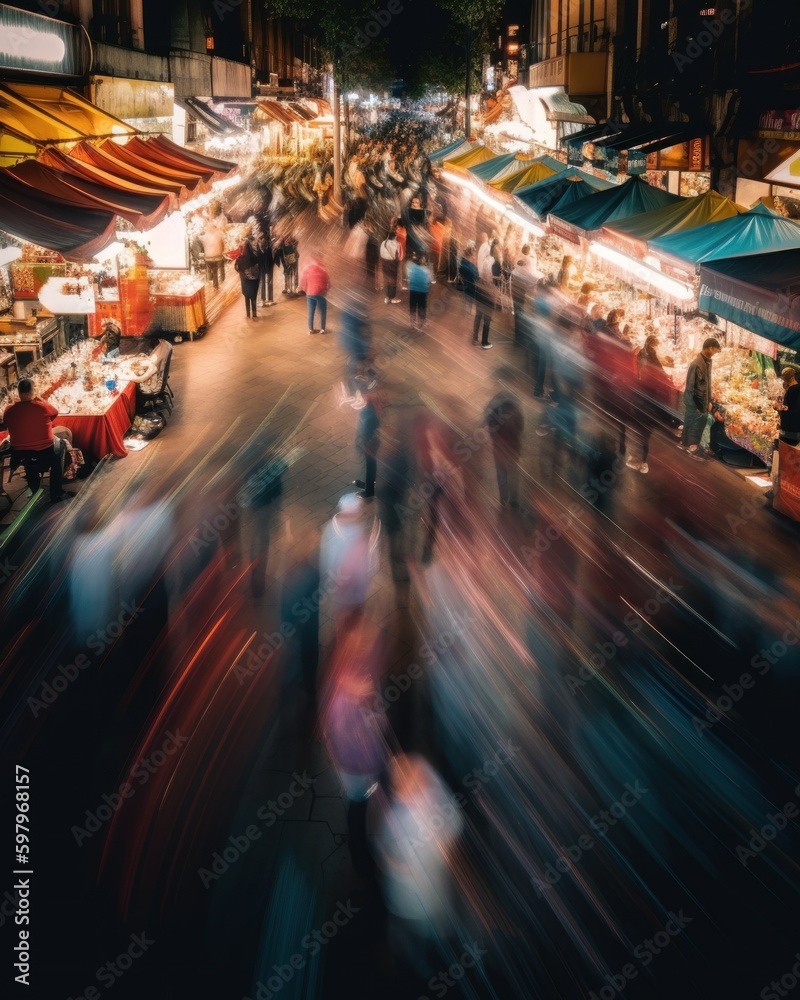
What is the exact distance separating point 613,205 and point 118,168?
7.81 metres

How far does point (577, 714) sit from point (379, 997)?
2.74 meters

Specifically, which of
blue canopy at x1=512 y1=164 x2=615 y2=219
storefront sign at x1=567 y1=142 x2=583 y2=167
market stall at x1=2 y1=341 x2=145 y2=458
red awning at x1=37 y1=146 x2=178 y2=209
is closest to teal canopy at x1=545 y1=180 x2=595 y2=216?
blue canopy at x1=512 y1=164 x2=615 y2=219

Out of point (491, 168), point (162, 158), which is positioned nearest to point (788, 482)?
point (162, 158)

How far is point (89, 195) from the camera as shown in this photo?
10664mm

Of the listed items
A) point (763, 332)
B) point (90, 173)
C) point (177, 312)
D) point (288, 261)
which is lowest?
point (177, 312)

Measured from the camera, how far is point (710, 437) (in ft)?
36.7

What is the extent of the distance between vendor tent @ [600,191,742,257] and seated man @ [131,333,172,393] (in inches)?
268

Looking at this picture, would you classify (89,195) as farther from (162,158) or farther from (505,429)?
Answer: (505,429)

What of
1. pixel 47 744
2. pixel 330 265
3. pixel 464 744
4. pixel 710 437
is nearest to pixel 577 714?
pixel 464 744

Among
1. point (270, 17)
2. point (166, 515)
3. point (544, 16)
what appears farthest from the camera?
point (270, 17)

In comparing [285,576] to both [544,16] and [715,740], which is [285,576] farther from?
[544,16]

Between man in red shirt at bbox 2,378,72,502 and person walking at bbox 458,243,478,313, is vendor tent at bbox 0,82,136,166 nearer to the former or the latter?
man in red shirt at bbox 2,378,72,502

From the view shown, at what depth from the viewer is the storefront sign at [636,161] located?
617 inches

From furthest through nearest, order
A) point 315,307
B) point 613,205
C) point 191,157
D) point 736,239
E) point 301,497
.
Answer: point 315,307 → point 191,157 → point 613,205 → point 301,497 → point 736,239
